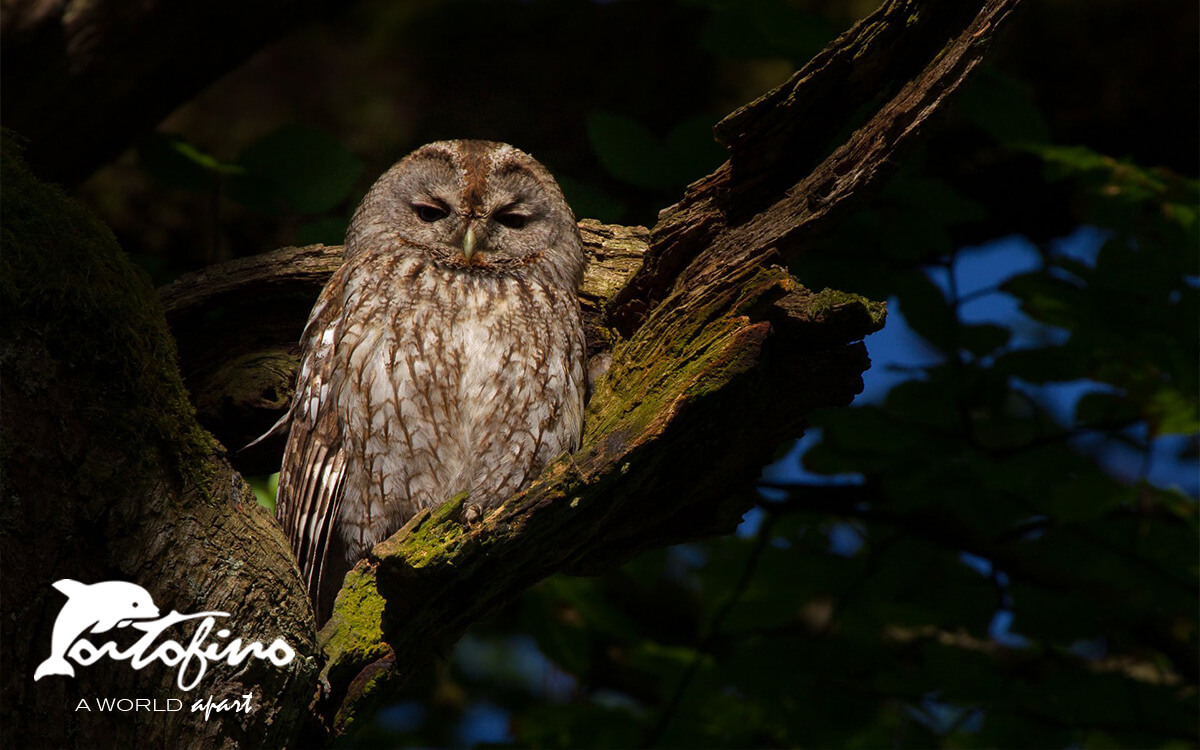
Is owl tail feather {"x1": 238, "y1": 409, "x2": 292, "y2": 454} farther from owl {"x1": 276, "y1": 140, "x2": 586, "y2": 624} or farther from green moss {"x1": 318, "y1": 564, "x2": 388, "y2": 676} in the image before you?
green moss {"x1": 318, "y1": 564, "x2": 388, "y2": 676}

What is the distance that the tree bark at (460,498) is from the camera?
5.31ft

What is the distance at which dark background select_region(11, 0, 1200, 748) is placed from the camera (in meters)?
2.82

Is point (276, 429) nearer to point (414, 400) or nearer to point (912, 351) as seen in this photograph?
point (414, 400)

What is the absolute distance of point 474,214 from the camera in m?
2.71

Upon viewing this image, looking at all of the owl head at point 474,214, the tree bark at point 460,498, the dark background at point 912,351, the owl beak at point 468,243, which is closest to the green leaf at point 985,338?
the dark background at point 912,351

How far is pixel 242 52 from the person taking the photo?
3.62 metres

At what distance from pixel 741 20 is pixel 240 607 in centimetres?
221

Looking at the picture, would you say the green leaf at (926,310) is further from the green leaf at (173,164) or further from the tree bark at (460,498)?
the green leaf at (173,164)

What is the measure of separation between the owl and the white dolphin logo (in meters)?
0.70

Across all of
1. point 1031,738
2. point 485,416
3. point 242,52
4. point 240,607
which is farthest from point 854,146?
point 242,52

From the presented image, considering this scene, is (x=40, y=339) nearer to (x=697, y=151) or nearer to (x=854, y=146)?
(x=854, y=146)

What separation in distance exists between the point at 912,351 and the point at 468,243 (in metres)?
2.29

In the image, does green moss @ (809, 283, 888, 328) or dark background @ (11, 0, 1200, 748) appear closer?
green moss @ (809, 283, 888, 328)

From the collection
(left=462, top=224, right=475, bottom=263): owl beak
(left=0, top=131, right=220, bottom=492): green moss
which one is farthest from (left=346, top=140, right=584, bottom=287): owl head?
(left=0, top=131, right=220, bottom=492): green moss
